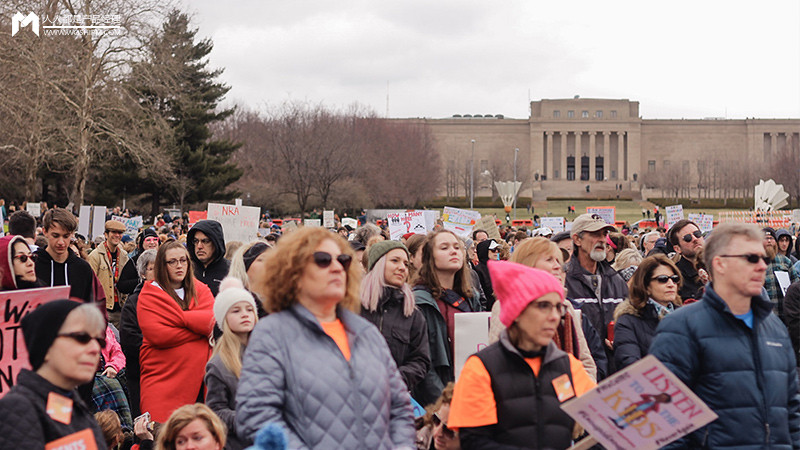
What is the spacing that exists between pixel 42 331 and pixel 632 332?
12.2 ft

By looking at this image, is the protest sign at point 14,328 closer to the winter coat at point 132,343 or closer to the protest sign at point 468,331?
the winter coat at point 132,343

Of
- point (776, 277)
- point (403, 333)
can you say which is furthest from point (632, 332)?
point (776, 277)

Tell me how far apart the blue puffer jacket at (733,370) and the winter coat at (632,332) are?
1510mm

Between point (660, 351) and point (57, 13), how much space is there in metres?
31.6

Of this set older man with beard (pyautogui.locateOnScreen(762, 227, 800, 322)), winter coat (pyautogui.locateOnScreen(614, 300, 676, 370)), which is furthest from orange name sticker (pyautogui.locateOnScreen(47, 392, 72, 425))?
older man with beard (pyautogui.locateOnScreen(762, 227, 800, 322))

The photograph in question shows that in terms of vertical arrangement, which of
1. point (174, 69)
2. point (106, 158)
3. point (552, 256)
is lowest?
point (552, 256)

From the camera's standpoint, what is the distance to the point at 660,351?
4137 mm

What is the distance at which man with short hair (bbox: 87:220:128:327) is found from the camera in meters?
11.1

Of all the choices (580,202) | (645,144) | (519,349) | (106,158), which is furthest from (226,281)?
(645,144)

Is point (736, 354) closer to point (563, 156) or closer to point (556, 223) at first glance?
point (556, 223)

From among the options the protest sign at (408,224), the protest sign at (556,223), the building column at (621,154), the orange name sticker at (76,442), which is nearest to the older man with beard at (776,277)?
the protest sign at (408,224)

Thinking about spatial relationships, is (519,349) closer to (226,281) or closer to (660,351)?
(660,351)

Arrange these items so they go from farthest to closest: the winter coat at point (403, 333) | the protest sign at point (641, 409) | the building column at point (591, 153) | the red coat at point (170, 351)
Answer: the building column at point (591, 153) → the red coat at point (170, 351) → the winter coat at point (403, 333) → the protest sign at point (641, 409)

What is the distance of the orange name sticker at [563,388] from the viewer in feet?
12.6
